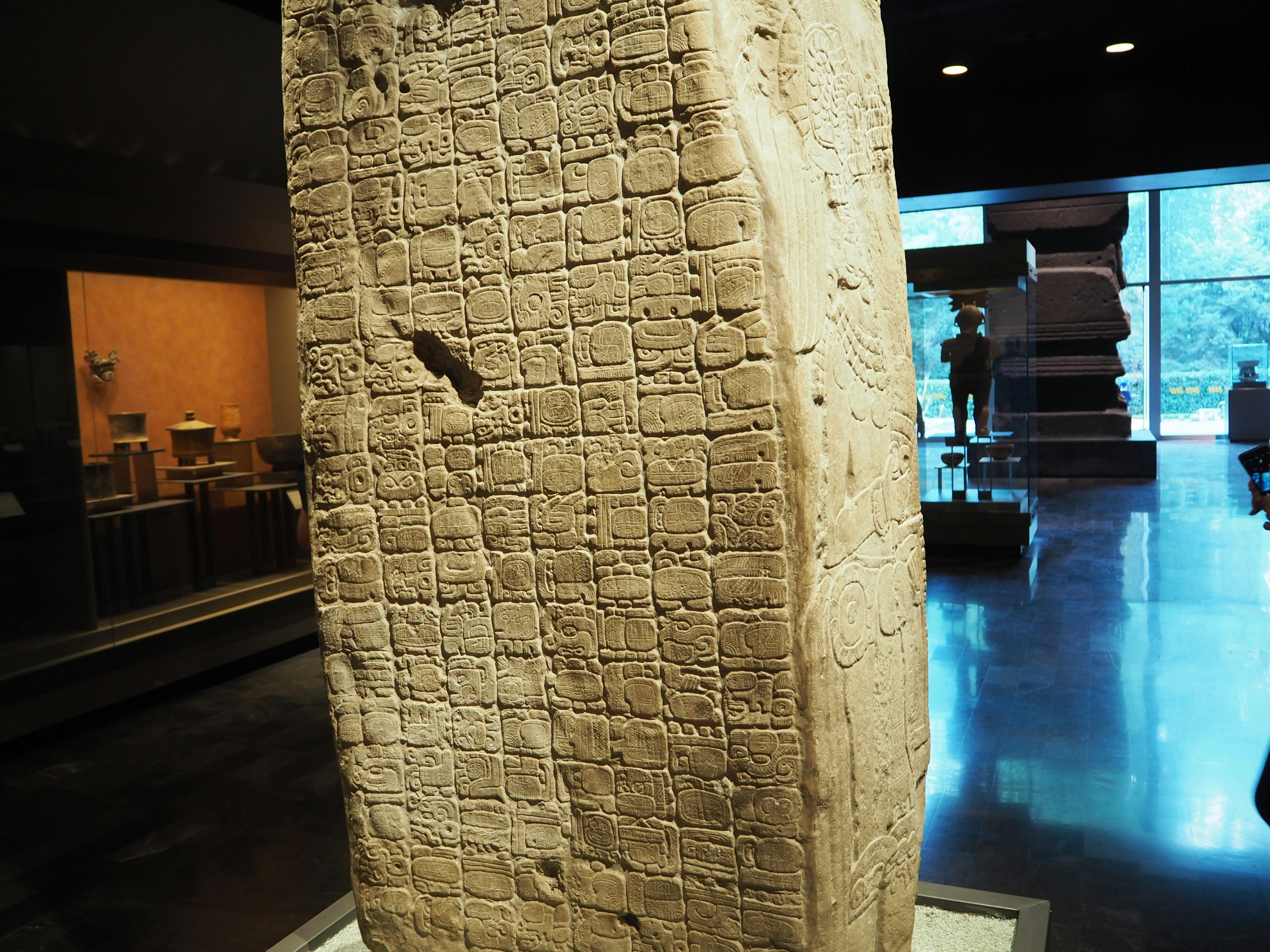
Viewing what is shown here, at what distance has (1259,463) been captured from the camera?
11.6 feet

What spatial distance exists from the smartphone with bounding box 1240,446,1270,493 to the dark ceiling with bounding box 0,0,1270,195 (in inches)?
130

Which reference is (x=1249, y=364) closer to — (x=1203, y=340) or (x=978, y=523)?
(x=1203, y=340)

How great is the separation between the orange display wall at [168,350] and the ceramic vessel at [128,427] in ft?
0.10

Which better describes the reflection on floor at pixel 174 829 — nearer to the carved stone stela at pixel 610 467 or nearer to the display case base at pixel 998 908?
the carved stone stela at pixel 610 467

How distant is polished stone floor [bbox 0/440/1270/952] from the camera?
2996 millimetres

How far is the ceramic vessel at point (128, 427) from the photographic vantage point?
507 cm

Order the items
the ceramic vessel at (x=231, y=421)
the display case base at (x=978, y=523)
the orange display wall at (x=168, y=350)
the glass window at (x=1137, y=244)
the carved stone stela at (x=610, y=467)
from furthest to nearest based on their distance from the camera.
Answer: the glass window at (x=1137, y=244)
the display case base at (x=978, y=523)
the ceramic vessel at (x=231, y=421)
the orange display wall at (x=168, y=350)
the carved stone stela at (x=610, y=467)

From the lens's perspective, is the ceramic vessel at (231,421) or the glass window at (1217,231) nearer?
the ceramic vessel at (231,421)

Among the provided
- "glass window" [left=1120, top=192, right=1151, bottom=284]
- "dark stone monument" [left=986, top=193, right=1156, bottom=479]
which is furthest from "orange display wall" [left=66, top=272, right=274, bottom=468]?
"glass window" [left=1120, top=192, right=1151, bottom=284]

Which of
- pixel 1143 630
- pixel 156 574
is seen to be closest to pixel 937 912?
pixel 1143 630

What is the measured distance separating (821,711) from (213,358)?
15.7 feet

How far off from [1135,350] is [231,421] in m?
13.4

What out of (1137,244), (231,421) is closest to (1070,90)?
(231,421)

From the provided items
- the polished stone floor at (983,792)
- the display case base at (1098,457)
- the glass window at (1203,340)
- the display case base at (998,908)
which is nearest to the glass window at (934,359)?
the polished stone floor at (983,792)
